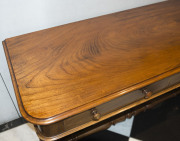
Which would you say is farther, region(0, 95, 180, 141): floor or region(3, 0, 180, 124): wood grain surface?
region(0, 95, 180, 141): floor

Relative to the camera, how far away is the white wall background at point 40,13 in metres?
0.69

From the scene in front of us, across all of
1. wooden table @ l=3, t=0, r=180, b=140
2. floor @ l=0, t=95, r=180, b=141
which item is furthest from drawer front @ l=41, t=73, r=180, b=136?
floor @ l=0, t=95, r=180, b=141

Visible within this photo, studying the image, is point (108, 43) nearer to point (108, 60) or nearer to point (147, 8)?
point (108, 60)

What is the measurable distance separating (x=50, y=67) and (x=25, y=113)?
19 centimetres

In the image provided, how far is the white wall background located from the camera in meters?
0.69

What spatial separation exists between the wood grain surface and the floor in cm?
56

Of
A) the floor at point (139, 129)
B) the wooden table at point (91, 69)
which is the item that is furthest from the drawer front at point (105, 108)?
the floor at point (139, 129)

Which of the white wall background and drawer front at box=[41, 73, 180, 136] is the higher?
the white wall background

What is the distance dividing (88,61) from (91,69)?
45mm

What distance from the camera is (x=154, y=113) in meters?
1.06

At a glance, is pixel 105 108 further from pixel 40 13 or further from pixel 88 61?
pixel 40 13

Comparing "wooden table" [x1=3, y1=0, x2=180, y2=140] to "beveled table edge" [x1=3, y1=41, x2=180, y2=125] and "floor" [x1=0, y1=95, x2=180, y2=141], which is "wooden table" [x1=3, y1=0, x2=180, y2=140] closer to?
"beveled table edge" [x1=3, y1=41, x2=180, y2=125]

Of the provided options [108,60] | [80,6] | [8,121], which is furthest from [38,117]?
[8,121]

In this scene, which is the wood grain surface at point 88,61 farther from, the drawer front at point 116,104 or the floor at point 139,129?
the floor at point 139,129
